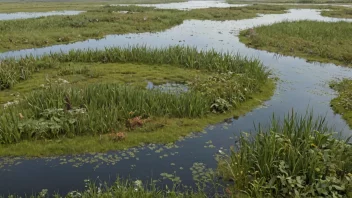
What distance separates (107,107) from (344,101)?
10.1 meters

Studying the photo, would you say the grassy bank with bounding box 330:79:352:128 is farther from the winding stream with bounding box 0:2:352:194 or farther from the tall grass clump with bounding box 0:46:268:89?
the tall grass clump with bounding box 0:46:268:89

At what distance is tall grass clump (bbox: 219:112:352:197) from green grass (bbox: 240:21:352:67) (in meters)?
15.1

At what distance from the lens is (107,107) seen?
11.0 m

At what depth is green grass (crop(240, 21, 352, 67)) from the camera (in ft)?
73.3

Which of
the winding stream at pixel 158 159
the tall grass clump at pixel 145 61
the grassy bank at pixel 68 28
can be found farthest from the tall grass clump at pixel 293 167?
the grassy bank at pixel 68 28

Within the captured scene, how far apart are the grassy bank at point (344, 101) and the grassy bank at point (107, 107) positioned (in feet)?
Result: 10.1

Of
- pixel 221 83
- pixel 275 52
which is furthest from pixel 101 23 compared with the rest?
pixel 221 83

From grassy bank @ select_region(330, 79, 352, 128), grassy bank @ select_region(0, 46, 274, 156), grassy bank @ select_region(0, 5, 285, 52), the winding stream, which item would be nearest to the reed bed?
grassy bank @ select_region(0, 46, 274, 156)

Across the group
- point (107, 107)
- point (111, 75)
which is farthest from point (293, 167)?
point (111, 75)

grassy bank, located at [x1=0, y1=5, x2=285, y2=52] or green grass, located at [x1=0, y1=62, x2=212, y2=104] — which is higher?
grassy bank, located at [x1=0, y1=5, x2=285, y2=52]

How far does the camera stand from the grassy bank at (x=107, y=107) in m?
9.91

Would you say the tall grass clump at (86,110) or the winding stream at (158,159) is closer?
the winding stream at (158,159)

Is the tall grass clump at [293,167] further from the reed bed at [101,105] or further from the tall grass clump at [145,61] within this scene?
the tall grass clump at [145,61]

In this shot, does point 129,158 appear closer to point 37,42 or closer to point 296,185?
point 296,185
